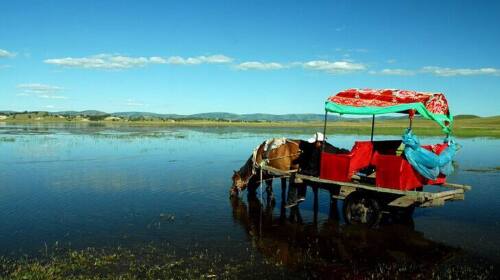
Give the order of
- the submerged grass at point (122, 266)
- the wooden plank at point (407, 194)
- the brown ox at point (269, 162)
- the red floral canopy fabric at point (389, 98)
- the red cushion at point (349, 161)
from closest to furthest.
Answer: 1. the submerged grass at point (122, 266)
2. the wooden plank at point (407, 194)
3. the red floral canopy fabric at point (389, 98)
4. the red cushion at point (349, 161)
5. the brown ox at point (269, 162)

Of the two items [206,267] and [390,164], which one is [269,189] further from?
[206,267]

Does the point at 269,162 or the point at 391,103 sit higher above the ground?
the point at 391,103

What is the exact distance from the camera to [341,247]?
443 inches

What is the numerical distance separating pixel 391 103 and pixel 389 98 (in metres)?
0.32

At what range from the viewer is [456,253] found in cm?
1072

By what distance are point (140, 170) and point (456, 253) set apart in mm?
18344

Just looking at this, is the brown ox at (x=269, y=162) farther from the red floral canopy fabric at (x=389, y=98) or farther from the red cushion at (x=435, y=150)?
the red cushion at (x=435, y=150)

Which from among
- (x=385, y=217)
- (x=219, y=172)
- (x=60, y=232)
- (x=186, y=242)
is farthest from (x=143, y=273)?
(x=219, y=172)

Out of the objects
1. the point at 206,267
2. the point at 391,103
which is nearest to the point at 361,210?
the point at 391,103

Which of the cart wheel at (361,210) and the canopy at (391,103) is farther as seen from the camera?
the cart wheel at (361,210)

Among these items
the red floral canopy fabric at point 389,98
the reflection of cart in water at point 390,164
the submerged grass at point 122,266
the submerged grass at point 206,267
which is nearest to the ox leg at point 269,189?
the reflection of cart in water at point 390,164

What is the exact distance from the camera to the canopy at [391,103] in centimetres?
1225

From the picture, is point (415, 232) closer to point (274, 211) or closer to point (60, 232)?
point (274, 211)

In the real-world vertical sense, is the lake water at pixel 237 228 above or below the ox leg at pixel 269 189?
below
